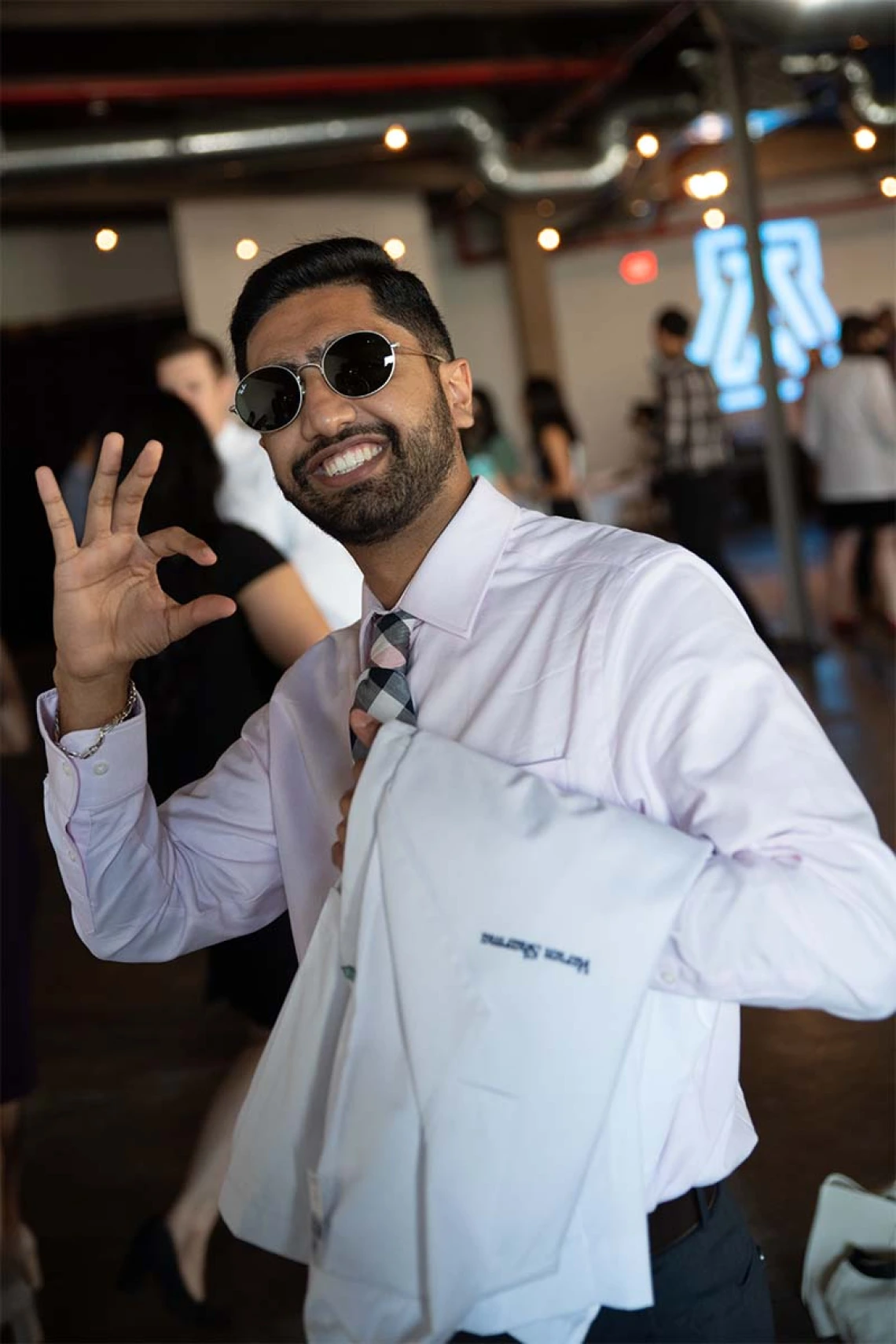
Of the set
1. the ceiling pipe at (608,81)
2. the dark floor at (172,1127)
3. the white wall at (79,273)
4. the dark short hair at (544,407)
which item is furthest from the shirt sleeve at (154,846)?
the white wall at (79,273)

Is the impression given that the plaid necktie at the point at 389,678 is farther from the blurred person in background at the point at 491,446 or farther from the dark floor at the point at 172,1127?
the blurred person in background at the point at 491,446

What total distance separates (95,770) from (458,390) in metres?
0.51

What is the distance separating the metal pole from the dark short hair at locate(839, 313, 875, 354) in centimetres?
55

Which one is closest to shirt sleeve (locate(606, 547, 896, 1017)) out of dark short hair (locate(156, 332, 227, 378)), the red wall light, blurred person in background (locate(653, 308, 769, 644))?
dark short hair (locate(156, 332, 227, 378))

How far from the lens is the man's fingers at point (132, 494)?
4.30ft

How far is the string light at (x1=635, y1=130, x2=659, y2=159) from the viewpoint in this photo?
10016 millimetres

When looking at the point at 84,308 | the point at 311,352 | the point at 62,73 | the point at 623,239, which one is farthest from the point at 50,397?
the point at 311,352

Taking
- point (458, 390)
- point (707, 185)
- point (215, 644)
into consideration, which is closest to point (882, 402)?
point (707, 185)

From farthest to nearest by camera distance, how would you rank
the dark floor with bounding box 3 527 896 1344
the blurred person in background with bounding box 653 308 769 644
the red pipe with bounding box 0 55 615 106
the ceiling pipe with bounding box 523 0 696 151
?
the red pipe with bounding box 0 55 615 106
the ceiling pipe with bounding box 523 0 696 151
the blurred person in background with bounding box 653 308 769 644
the dark floor with bounding box 3 527 896 1344

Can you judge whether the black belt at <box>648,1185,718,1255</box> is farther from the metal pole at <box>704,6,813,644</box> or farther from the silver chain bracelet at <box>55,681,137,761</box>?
the metal pole at <box>704,6,813,644</box>

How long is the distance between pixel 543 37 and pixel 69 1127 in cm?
909

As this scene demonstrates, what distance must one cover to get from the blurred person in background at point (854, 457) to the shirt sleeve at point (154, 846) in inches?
231

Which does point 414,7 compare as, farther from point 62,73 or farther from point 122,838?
point 122,838

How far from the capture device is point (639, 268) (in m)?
13.0
